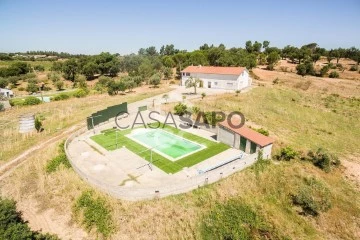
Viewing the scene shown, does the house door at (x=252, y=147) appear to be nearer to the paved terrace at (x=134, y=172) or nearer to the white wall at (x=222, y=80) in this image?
the paved terrace at (x=134, y=172)

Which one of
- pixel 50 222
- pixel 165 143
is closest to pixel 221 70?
pixel 165 143

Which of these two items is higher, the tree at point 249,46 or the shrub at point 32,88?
the tree at point 249,46

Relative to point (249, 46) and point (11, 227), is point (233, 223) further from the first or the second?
point (249, 46)

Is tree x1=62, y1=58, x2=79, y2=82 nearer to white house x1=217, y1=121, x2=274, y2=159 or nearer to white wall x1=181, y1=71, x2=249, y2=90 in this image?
white wall x1=181, y1=71, x2=249, y2=90

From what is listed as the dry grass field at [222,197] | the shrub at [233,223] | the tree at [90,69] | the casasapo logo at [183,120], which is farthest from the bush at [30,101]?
the shrub at [233,223]

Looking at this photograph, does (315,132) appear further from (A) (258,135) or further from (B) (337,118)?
(A) (258,135)
